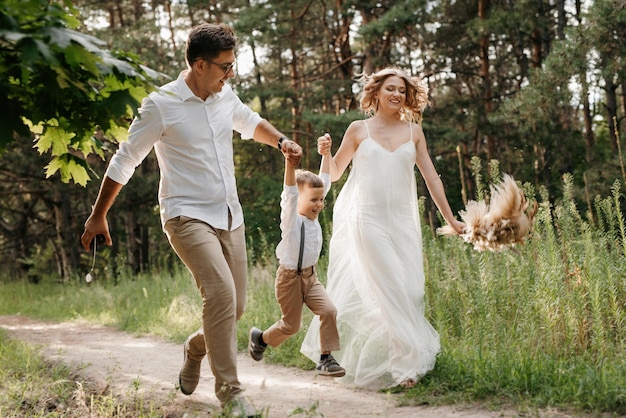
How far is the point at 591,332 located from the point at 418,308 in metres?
1.44

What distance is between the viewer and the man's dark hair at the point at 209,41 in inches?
172

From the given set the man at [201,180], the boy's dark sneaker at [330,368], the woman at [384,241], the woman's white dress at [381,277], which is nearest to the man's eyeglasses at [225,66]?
the man at [201,180]

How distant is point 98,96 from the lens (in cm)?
307

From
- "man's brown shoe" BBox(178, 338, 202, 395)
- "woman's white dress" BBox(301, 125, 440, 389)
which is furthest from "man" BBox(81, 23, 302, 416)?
"woman's white dress" BBox(301, 125, 440, 389)

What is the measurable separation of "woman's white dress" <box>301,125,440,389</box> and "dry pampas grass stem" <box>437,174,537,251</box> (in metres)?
0.84

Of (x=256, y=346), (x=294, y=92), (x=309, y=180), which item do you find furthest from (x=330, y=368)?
(x=294, y=92)

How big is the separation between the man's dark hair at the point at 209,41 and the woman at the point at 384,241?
59.1 inches

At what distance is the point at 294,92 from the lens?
20.5 meters

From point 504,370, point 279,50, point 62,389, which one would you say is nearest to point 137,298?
point 62,389

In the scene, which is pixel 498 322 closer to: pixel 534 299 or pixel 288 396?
pixel 534 299

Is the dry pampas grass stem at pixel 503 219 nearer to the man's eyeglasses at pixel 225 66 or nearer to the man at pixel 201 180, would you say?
the man at pixel 201 180

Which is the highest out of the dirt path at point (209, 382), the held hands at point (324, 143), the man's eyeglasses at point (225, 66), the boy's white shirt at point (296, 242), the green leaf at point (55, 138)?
the man's eyeglasses at point (225, 66)

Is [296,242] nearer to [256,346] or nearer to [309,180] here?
[309,180]

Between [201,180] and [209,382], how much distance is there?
222 cm
